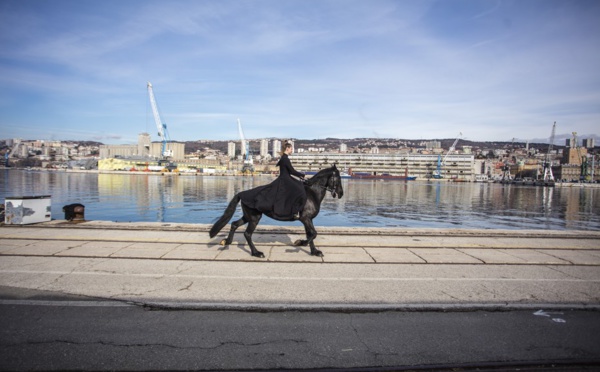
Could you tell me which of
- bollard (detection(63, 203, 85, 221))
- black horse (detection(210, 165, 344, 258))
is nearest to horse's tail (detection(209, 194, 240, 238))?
black horse (detection(210, 165, 344, 258))

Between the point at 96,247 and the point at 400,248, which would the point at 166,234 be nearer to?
the point at 96,247

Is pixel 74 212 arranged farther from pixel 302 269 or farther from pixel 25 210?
pixel 302 269

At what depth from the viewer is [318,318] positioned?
5109mm

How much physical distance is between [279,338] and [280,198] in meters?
4.23

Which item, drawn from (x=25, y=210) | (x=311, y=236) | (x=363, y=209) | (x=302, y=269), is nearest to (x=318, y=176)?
(x=311, y=236)

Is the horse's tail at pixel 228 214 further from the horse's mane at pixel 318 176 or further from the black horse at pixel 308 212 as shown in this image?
the horse's mane at pixel 318 176

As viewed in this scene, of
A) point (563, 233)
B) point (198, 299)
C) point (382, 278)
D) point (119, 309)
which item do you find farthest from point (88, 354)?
point (563, 233)

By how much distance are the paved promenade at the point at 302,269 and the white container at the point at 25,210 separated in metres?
0.60

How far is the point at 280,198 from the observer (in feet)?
27.6

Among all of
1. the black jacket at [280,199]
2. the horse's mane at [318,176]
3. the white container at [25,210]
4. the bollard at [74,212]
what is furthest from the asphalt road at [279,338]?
the bollard at [74,212]

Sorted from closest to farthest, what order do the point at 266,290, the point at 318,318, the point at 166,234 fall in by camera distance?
the point at 318,318, the point at 266,290, the point at 166,234

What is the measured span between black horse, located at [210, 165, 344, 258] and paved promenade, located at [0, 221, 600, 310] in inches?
14.6

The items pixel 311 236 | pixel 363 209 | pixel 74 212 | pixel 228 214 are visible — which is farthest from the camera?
pixel 363 209

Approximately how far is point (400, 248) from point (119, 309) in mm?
6952
